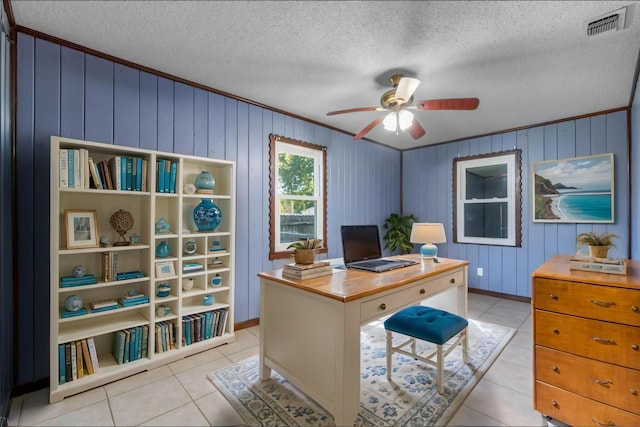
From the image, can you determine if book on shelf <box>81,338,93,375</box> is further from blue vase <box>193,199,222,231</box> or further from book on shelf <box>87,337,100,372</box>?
blue vase <box>193,199,222,231</box>

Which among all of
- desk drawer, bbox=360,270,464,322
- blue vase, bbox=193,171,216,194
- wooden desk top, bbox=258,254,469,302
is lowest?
desk drawer, bbox=360,270,464,322

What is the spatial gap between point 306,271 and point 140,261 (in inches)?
59.9

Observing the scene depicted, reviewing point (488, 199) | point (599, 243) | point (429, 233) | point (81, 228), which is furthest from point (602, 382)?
point (81, 228)

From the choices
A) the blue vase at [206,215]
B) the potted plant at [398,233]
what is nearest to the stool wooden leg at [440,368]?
the blue vase at [206,215]

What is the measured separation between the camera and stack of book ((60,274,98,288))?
196 cm

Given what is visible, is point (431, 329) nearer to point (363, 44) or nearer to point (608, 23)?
point (363, 44)

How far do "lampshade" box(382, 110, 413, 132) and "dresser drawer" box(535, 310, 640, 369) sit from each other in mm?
1768

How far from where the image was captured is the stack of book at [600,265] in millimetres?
1591

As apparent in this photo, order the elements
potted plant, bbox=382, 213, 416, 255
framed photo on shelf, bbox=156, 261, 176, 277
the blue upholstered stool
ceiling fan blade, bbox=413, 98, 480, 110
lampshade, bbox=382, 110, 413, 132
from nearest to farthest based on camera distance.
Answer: the blue upholstered stool
ceiling fan blade, bbox=413, 98, 480, 110
framed photo on shelf, bbox=156, 261, 176, 277
lampshade, bbox=382, 110, 413, 132
potted plant, bbox=382, 213, 416, 255

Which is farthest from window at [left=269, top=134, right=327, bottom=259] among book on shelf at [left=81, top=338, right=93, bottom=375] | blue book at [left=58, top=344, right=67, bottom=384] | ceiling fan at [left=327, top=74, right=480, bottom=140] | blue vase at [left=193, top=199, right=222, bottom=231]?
blue book at [left=58, top=344, right=67, bottom=384]

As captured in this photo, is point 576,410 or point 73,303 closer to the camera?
point 576,410

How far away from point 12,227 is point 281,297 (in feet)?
5.96

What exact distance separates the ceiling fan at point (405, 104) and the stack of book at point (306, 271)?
Result: 1.33 m

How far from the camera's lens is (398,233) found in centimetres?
479
